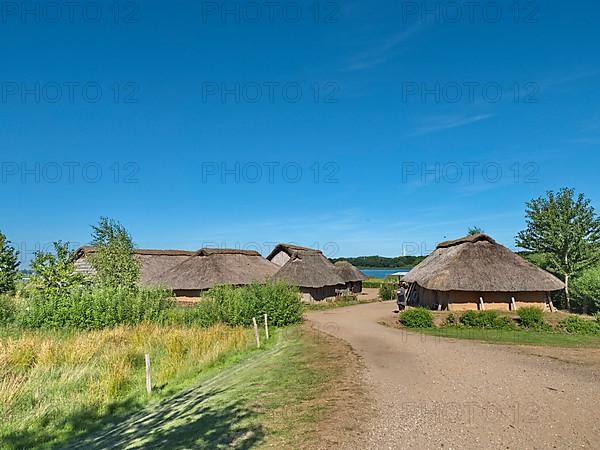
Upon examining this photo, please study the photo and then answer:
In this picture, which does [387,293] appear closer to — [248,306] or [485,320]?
[485,320]

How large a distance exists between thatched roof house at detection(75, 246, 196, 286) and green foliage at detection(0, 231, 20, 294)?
499 cm

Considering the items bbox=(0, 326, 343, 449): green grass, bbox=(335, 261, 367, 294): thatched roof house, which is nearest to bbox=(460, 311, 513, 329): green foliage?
bbox=(0, 326, 343, 449): green grass

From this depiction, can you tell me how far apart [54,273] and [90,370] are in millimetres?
14754

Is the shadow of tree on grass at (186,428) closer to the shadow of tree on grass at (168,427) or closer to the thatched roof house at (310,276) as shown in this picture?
the shadow of tree on grass at (168,427)

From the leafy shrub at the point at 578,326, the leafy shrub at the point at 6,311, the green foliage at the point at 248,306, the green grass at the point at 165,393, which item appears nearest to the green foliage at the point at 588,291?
the leafy shrub at the point at 578,326

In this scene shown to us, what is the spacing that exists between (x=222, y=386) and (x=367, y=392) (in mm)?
3836

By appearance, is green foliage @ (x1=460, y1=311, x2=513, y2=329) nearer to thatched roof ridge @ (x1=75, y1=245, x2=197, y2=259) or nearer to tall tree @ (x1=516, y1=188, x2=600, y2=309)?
tall tree @ (x1=516, y1=188, x2=600, y2=309)

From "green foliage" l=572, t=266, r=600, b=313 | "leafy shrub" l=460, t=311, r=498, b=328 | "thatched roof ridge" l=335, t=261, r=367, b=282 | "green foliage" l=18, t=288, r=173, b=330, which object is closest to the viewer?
"leafy shrub" l=460, t=311, r=498, b=328

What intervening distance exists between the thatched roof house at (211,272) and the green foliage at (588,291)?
21916 mm

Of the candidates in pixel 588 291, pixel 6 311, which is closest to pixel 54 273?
pixel 6 311

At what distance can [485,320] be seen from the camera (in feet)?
71.9

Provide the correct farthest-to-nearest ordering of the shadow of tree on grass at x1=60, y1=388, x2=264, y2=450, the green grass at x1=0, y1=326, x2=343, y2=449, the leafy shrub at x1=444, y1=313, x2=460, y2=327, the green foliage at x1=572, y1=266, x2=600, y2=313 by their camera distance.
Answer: the green foliage at x1=572, y1=266, x2=600, y2=313
the leafy shrub at x1=444, y1=313, x2=460, y2=327
the green grass at x1=0, y1=326, x2=343, y2=449
the shadow of tree on grass at x1=60, y1=388, x2=264, y2=450

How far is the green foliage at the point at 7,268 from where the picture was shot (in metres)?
34.8

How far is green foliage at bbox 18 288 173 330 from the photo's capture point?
2195 cm
